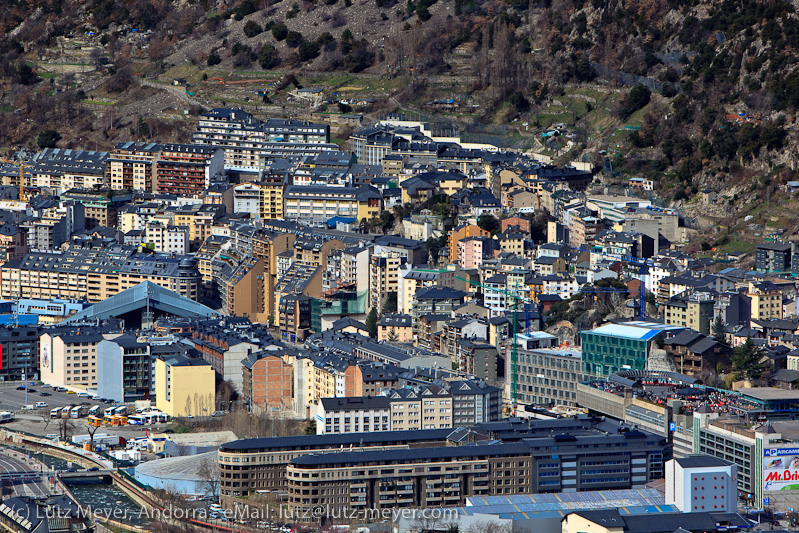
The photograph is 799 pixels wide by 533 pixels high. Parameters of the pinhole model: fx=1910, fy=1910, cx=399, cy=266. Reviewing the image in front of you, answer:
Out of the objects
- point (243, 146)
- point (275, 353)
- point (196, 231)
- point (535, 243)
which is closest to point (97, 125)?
point (243, 146)

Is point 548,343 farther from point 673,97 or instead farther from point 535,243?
point 673,97

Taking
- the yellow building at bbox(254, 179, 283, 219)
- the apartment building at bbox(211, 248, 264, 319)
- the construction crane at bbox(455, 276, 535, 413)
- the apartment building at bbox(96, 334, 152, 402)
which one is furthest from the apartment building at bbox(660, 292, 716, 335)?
the yellow building at bbox(254, 179, 283, 219)

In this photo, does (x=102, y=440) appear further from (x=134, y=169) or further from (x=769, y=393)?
(x=134, y=169)

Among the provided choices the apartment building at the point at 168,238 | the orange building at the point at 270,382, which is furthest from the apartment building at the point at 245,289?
the orange building at the point at 270,382

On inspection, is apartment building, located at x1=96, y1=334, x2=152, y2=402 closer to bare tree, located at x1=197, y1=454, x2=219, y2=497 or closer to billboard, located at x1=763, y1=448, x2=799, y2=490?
bare tree, located at x1=197, y1=454, x2=219, y2=497

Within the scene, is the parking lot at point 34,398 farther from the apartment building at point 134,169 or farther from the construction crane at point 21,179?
the construction crane at point 21,179

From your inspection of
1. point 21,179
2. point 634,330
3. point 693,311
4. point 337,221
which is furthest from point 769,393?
point 21,179
